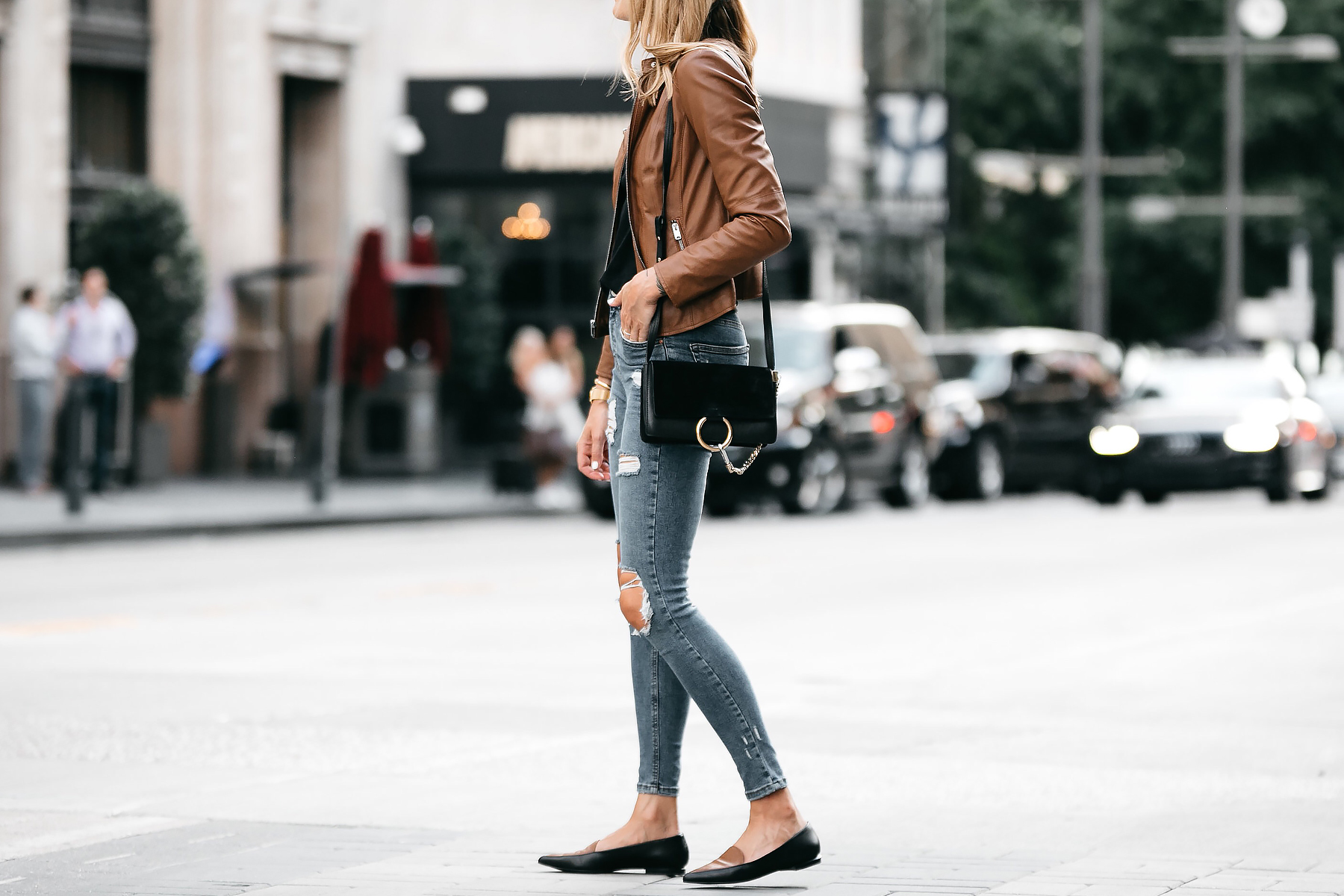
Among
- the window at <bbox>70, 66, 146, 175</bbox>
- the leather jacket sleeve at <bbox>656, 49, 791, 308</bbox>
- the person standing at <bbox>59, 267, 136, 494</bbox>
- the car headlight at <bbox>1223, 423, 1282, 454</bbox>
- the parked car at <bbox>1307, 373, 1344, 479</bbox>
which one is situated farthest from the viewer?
the parked car at <bbox>1307, 373, 1344, 479</bbox>

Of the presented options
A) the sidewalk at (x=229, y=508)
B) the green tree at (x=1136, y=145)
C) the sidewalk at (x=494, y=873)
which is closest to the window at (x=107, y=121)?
the sidewalk at (x=229, y=508)

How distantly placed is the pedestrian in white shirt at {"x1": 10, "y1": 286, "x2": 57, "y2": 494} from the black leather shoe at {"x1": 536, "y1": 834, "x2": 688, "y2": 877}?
58.5 ft

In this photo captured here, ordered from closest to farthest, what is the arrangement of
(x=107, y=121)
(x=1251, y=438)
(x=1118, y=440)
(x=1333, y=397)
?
1. (x=1251, y=438)
2. (x=1118, y=440)
3. (x=107, y=121)
4. (x=1333, y=397)

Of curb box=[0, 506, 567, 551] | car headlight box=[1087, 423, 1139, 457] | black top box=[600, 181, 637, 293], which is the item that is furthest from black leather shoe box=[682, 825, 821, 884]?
car headlight box=[1087, 423, 1139, 457]

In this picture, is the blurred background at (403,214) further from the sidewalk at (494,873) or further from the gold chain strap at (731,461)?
the gold chain strap at (731,461)

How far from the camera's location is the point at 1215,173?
5550 cm

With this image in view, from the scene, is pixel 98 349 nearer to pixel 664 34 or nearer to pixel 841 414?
pixel 841 414

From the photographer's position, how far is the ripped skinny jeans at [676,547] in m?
5.50

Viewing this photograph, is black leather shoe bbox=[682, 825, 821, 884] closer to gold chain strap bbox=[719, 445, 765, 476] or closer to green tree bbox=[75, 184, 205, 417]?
gold chain strap bbox=[719, 445, 765, 476]

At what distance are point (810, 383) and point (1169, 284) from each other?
36.1 metres

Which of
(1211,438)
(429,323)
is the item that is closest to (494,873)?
(1211,438)

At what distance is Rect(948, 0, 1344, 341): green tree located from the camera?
5459 cm

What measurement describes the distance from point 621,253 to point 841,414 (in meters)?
17.8

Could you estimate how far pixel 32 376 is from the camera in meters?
22.9
